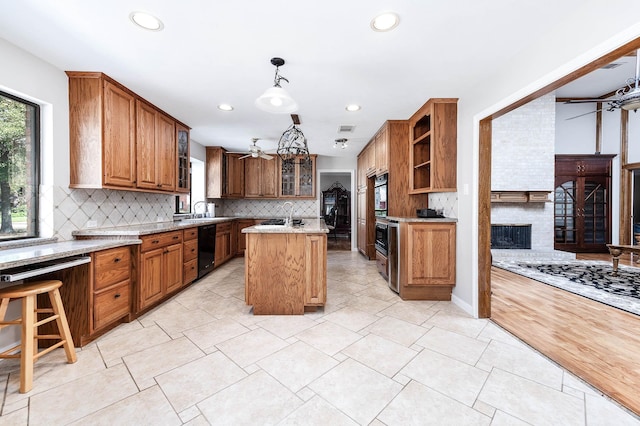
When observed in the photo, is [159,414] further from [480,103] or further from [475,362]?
[480,103]

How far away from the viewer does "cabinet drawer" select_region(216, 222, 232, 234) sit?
183 inches

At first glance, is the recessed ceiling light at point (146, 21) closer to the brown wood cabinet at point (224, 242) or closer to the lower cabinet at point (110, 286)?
the lower cabinet at point (110, 286)

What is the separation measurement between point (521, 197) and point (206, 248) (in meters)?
6.43

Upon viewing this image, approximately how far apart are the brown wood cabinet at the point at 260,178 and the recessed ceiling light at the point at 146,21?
4202mm

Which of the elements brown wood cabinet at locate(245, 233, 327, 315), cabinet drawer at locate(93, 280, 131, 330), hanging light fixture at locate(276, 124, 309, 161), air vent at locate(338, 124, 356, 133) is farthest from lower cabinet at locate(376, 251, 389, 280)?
cabinet drawer at locate(93, 280, 131, 330)

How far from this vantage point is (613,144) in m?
6.16

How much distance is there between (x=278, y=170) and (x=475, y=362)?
17.0ft

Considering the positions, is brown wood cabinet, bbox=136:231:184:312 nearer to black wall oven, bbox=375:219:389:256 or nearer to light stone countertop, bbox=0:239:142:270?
light stone countertop, bbox=0:239:142:270

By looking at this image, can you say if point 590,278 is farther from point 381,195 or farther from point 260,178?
point 260,178

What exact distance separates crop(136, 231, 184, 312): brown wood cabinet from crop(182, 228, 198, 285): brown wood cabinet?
0.08 m

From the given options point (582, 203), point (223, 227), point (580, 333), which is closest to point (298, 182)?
point (223, 227)

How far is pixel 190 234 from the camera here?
3.54m

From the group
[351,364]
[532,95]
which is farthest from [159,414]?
[532,95]

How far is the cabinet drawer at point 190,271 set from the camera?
3.39m
